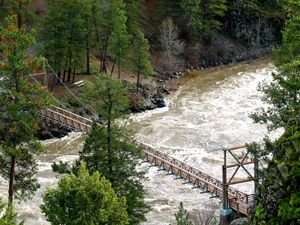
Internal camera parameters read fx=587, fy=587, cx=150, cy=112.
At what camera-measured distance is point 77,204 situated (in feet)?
54.3

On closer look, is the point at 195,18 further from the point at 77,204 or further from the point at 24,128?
the point at 77,204

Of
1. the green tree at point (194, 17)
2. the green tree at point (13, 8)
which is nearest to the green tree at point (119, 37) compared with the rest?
the green tree at point (13, 8)

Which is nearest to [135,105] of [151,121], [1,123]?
[151,121]

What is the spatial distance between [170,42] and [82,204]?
123ft

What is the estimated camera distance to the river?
92.5 feet

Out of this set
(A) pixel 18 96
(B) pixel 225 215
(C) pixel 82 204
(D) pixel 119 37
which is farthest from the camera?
(D) pixel 119 37

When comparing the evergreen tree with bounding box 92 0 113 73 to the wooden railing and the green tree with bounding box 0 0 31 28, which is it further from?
the wooden railing

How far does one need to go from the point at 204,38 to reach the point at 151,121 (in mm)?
19598

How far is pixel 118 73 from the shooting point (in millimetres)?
45719

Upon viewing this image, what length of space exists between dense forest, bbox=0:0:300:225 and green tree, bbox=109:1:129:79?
0.26ft

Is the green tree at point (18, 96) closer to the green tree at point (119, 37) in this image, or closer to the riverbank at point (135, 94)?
the riverbank at point (135, 94)

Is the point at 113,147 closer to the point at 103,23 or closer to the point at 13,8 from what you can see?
the point at 13,8

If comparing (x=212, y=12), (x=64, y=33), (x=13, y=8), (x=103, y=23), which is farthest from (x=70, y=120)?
(x=212, y=12)

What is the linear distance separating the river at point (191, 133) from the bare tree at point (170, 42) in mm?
2768
